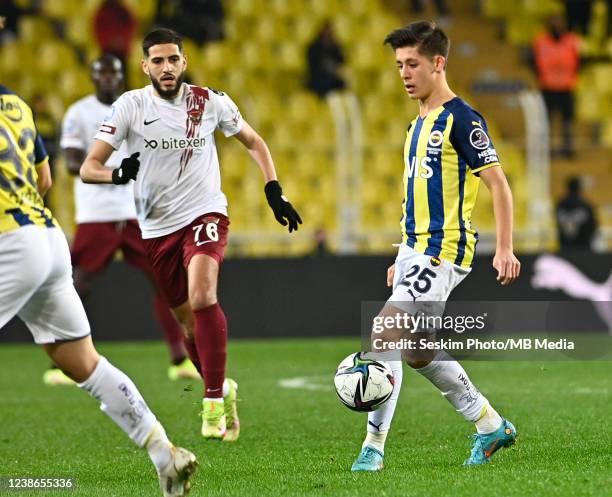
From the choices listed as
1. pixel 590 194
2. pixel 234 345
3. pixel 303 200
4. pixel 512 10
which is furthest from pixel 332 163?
pixel 512 10

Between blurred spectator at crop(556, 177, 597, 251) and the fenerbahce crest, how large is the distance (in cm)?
819

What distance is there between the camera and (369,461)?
231 inches

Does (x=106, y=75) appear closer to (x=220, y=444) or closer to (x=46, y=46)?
(x=220, y=444)

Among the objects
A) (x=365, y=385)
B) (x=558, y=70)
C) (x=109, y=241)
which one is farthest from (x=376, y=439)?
(x=558, y=70)

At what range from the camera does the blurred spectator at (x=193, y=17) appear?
56.6ft

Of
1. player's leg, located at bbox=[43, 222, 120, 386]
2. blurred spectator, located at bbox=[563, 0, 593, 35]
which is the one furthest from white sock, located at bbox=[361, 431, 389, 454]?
blurred spectator, located at bbox=[563, 0, 593, 35]

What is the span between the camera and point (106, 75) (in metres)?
10.1

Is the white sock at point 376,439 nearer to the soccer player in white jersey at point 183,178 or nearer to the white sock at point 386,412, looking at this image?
the white sock at point 386,412

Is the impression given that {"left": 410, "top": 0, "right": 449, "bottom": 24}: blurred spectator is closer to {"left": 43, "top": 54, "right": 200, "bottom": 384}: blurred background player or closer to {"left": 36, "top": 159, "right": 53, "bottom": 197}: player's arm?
{"left": 43, "top": 54, "right": 200, "bottom": 384}: blurred background player

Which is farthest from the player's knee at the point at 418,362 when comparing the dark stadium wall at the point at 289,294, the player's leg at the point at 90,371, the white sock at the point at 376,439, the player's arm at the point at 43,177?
the dark stadium wall at the point at 289,294

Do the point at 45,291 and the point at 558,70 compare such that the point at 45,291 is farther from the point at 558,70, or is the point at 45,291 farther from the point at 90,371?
the point at 558,70

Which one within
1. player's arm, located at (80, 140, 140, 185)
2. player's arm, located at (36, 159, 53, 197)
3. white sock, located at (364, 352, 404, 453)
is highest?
player's arm, located at (36, 159, 53, 197)

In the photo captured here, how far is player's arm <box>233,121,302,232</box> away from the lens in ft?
22.7

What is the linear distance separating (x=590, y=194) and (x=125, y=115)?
11.2 meters
